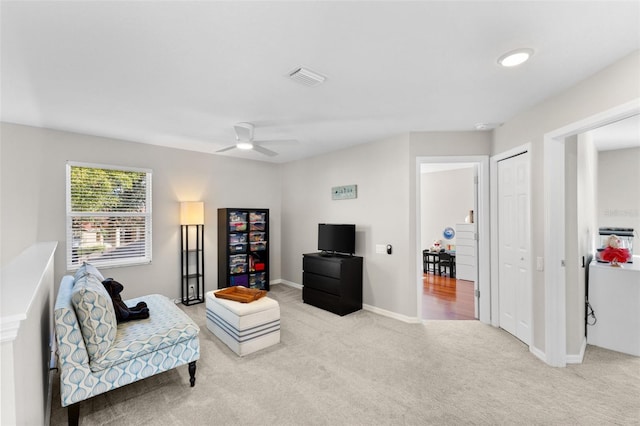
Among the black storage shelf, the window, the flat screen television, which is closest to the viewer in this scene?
the window

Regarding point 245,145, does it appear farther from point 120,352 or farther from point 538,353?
point 538,353

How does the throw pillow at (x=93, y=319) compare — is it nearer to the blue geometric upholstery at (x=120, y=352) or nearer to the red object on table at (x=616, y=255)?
the blue geometric upholstery at (x=120, y=352)

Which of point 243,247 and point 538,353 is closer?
point 538,353

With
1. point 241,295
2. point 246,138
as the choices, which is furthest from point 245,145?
point 241,295

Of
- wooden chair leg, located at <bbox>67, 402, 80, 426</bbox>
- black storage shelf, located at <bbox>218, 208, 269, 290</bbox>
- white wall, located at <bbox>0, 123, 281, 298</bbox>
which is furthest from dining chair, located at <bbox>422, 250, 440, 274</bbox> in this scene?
wooden chair leg, located at <bbox>67, 402, 80, 426</bbox>

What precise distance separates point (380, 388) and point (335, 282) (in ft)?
6.36

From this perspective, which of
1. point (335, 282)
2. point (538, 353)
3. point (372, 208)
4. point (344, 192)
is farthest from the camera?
point (344, 192)

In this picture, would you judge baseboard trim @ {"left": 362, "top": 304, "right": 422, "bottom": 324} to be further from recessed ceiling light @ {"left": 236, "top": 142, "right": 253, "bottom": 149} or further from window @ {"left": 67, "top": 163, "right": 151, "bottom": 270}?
window @ {"left": 67, "top": 163, "right": 151, "bottom": 270}

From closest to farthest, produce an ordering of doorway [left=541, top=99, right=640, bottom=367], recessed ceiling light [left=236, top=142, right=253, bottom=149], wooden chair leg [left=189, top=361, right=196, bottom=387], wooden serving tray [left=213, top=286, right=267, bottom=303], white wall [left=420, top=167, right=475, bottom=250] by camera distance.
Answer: wooden chair leg [left=189, top=361, right=196, bottom=387]
doorway [left=541, top=99, right=640, bottom=367]
wooden serving tray [left=213, top=286, right=267, bottom=303]
recessed ceiling light [left=236, top=142, right=253, bottom=149]
white wall [left=420, top=167, right=475, bottom=250]

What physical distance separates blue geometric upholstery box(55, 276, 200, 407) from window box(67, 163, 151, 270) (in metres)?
1.45

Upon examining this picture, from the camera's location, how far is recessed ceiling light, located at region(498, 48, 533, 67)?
2.02 meters

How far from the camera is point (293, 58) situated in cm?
211

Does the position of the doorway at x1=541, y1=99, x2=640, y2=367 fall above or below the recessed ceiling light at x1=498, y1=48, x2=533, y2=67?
below

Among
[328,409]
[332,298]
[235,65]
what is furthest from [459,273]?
[235,65]
